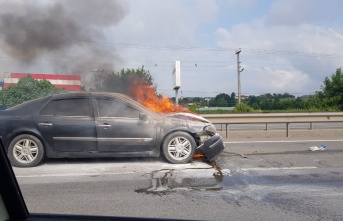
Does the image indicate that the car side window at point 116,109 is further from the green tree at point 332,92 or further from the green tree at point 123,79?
the green tree at point 332,92

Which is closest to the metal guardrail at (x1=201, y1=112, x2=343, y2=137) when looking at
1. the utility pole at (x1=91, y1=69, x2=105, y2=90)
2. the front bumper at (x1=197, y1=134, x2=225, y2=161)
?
the front bumper at (x1=197, y1=134, x2=225, y2=161)

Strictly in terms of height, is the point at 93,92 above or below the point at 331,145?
above

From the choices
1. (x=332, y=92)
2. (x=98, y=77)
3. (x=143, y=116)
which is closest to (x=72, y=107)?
(x=143, y=116)

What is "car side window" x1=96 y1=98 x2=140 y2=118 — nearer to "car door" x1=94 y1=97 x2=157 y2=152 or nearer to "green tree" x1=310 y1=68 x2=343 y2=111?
"car door" x1=94 y1=97 x2=157 y2=152

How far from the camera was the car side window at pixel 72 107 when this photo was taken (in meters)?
7.89

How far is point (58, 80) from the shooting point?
6293mm

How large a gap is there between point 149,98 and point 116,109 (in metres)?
1.14

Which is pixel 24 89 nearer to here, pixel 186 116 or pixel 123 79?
pixel 123 79

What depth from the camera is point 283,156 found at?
910 centimetres

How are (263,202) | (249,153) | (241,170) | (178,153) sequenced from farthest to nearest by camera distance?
(249,153), (178,153), (241,170), (263,202)

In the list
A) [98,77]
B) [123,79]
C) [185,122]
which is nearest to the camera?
[98,77]

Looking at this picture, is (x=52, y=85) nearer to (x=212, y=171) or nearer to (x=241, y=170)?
(x=212, y=171)

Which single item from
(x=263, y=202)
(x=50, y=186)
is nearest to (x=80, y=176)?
(x=50, y=186)

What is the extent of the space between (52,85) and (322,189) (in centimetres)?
426
